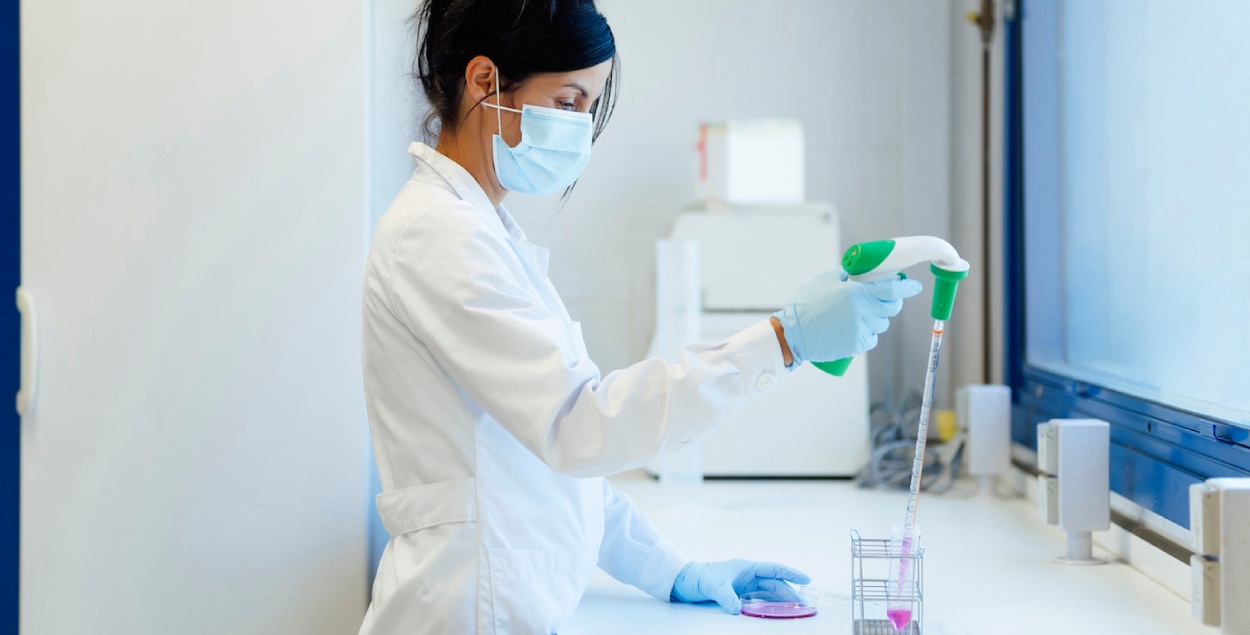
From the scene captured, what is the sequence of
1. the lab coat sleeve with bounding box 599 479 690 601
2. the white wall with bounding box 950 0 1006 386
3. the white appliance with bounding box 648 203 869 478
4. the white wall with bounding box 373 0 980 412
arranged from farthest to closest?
1. the white wall with bounding box 373 0 980 412
2. the white wall with bounding box 950 0 1006 386
3. the white appliance with bounding box 648 203 869 478
4. the lab coat sleeve with bounding box 599 479 690 601

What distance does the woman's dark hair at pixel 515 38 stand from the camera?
1003 millimetres

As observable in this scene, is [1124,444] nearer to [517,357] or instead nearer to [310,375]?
[517,357]

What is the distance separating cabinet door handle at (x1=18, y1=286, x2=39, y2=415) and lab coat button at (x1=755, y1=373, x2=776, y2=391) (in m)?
0.92

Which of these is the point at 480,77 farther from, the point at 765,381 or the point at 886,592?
the point at 886,592

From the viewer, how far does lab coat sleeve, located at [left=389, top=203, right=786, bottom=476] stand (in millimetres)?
863

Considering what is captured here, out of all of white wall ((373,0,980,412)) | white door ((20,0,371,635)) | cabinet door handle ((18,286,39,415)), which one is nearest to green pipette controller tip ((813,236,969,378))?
white door ((20,0,371,635))

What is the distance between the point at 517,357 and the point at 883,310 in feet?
1.08

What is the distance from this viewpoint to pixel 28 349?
129cm

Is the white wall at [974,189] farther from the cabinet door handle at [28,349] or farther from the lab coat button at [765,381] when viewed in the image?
the cabinet door handle at [28,349]

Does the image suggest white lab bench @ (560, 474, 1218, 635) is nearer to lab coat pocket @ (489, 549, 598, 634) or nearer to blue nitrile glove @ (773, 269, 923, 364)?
lab coat pocket @ (489, 549, 598, 634)

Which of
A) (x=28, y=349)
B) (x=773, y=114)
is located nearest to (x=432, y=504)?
(x=28, y=349)

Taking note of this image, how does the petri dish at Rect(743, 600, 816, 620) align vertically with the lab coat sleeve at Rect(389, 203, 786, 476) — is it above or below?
below

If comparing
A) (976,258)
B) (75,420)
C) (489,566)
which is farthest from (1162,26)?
(75,420)

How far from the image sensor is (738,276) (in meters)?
2.02
